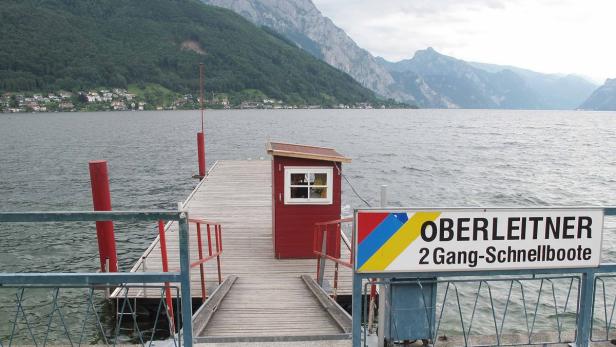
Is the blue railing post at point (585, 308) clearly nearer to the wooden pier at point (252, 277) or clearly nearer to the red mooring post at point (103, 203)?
the wooden pier at point (252, 277)

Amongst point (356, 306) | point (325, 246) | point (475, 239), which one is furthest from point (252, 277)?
point (475, 239)

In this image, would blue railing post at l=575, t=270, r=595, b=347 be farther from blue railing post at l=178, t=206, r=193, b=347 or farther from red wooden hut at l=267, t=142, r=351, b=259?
red wooden hut at l=267, t=142, r=351, b=259

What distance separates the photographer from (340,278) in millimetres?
11359

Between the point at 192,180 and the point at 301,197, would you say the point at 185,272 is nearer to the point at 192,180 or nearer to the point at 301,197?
the point at 301,197

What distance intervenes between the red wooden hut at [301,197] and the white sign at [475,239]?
23.4 feet

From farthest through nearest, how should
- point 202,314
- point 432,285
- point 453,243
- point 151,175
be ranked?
point 151,175, point 202,314, point 432,285, point 453,243

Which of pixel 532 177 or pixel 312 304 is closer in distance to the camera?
pixel 312 304

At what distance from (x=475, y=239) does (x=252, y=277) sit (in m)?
6.89

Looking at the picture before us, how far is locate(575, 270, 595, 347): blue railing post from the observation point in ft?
16.8

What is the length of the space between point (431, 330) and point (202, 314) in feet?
11.3

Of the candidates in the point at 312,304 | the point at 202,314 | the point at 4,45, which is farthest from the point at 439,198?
the point at 4,45

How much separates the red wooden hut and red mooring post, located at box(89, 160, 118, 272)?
403 cm

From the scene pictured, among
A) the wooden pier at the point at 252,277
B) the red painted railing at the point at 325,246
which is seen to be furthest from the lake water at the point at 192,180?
the red painted railing at the point at 325,246

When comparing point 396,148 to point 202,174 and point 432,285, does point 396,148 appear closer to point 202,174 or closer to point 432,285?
point 202,174
